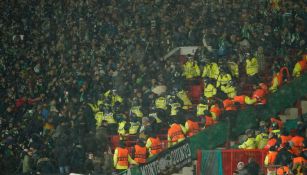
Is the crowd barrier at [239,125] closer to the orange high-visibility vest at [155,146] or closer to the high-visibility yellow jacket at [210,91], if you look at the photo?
the orange high-visibility vest at [155,146]

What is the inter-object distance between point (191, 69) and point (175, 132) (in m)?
5.35

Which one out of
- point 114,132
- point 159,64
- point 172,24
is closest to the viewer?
point 114,132

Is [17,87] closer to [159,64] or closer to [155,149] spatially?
[159,64]

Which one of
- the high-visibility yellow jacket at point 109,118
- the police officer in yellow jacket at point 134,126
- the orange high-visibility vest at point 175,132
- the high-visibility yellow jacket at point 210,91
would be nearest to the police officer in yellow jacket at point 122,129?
the police officer in yellow jacket at point 134,126

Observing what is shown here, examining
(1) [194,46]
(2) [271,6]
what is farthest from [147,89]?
(2) [271,6]

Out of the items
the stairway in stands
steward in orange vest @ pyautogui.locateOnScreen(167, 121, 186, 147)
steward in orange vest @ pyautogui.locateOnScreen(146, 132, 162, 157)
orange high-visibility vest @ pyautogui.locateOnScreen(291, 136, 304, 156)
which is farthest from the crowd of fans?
orange high-visibility vest @ pyautogui.locateOnScreen(291, 136, 304, 156)

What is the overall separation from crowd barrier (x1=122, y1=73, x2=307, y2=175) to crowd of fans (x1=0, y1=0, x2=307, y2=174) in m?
1.07

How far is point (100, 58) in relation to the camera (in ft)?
119

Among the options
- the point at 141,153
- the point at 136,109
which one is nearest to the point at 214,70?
the point at 136,109

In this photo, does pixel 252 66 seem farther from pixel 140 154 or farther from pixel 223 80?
pixel 140 154

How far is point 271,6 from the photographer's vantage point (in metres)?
35.3

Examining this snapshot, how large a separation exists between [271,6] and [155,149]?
9.96m

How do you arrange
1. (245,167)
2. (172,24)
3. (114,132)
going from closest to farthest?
(245,167) → (114,132) → (172,24)

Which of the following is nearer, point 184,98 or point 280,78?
point 280,78
